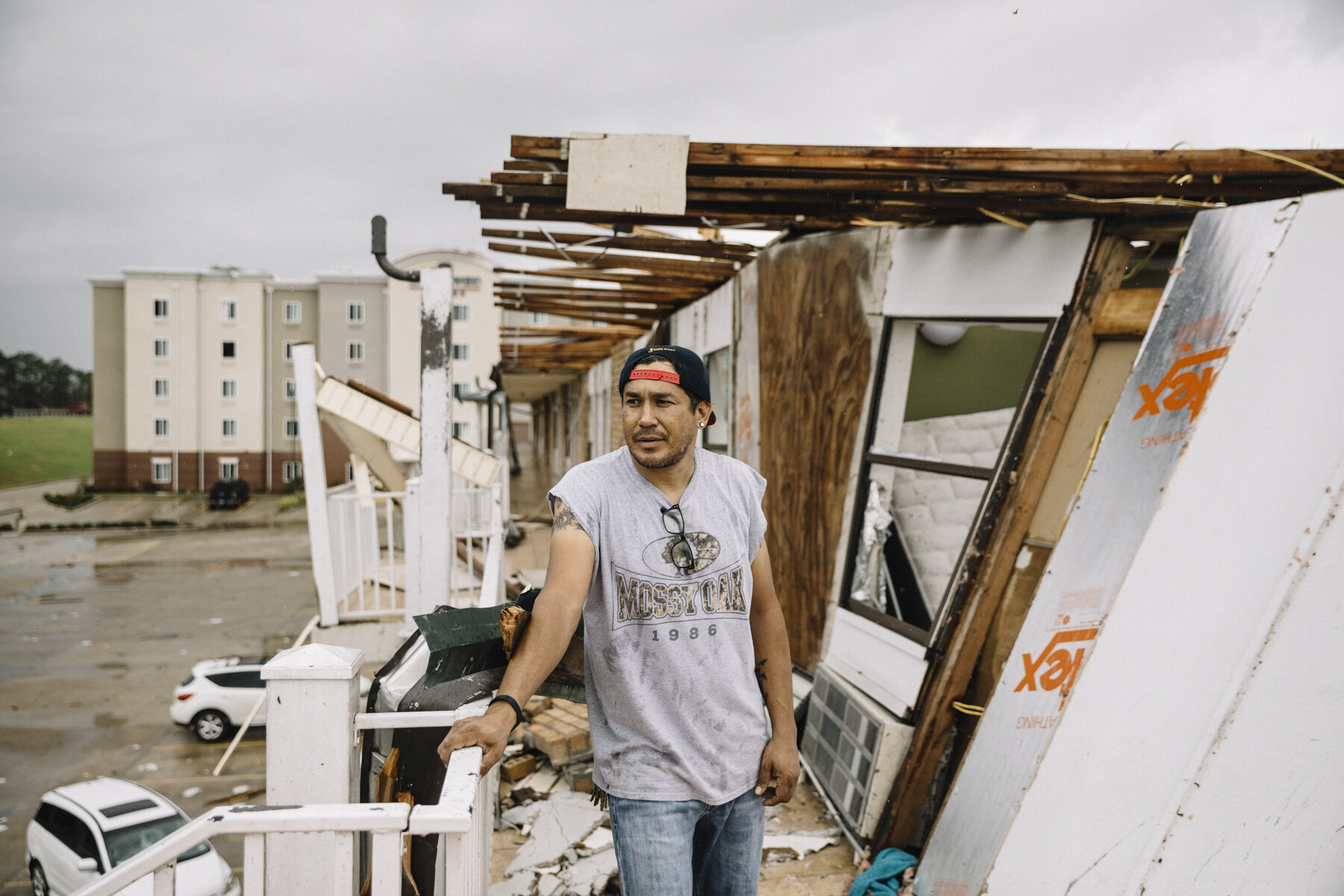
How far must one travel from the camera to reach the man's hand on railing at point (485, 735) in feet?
4.76

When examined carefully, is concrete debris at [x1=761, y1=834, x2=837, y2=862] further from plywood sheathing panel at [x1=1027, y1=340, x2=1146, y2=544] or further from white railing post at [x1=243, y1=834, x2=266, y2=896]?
white railing post at [x1=243, y1=834, x2=266, y2=896]

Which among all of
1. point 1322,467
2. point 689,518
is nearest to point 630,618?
point 689,518

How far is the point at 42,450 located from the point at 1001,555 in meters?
69.9

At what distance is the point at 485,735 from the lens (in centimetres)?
147

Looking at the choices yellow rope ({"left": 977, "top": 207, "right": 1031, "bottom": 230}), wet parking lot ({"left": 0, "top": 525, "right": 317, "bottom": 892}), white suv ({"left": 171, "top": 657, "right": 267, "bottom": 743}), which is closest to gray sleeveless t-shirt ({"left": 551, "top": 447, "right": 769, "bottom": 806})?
yellow rope ({"left": 977, "top": 207, "right": 1031, "bottom": 230})

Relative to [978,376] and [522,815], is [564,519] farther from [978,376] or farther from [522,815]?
[978,376]

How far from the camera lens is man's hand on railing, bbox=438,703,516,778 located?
1450 mm

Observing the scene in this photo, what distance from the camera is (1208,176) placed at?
3.12 metres

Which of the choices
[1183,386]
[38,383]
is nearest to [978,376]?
[1183,386]

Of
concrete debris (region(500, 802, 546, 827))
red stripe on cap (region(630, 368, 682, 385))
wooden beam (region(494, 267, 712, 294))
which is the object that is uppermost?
wooden beam (region(494, 267, 712, 294))

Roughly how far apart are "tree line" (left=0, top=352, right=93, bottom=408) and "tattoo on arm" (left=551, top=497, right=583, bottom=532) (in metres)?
105

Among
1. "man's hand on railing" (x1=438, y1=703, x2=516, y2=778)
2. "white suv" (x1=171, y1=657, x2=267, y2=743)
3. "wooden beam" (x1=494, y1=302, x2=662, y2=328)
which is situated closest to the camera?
"man's hand on railing" (x1=438, y1=703, x2=516, y2=778)

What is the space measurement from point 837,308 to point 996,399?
1.09 m

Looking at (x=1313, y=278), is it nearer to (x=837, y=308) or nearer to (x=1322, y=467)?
(x=1322, y=467)
